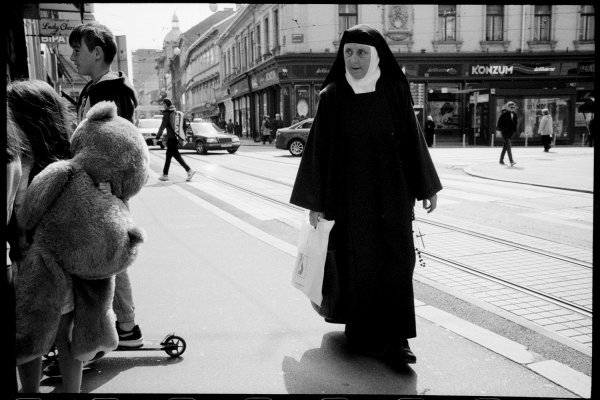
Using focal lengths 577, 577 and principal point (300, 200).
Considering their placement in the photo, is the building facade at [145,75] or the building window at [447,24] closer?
the building window at [447,24]

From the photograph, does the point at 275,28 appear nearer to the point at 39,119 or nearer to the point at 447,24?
the point at 447,24

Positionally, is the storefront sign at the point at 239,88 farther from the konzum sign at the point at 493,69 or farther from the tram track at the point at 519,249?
the tram track at the point at 519,249

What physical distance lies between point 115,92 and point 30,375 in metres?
1.60

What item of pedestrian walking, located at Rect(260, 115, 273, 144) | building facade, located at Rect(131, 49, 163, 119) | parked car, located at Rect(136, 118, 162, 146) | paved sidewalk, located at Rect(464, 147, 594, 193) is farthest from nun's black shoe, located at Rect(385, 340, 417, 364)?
building facade, located at Rect(131, 49, 163, 119)

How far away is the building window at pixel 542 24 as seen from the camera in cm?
3136

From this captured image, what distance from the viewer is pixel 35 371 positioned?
2498 mm

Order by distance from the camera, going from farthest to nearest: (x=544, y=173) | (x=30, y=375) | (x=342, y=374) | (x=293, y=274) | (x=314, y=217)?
(x=544, y=173) → (x=293, y=274) → (x=314, y=217) → (x=342, y=374) → (x=30, y=375)

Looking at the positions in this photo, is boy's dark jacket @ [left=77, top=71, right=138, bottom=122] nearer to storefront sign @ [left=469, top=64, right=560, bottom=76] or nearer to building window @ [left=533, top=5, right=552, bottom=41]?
storefront sign @ [left=469, top=64, right=560, bottom=76]

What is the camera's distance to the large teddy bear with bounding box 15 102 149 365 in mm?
2309

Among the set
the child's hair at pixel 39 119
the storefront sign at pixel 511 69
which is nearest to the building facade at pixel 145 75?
the storefront sign at pixel 511 69

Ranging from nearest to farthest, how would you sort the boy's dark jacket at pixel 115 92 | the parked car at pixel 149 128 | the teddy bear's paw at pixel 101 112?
the teddy bear's paw at pixel 101 112
the boy's dark jacket at pixel 115 92
the parked car at pixel 149 128

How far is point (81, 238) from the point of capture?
2.36 metres

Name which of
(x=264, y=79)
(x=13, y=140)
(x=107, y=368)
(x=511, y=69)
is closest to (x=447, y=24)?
(x=511, y=69)

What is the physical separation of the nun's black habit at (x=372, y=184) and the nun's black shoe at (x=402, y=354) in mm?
41
